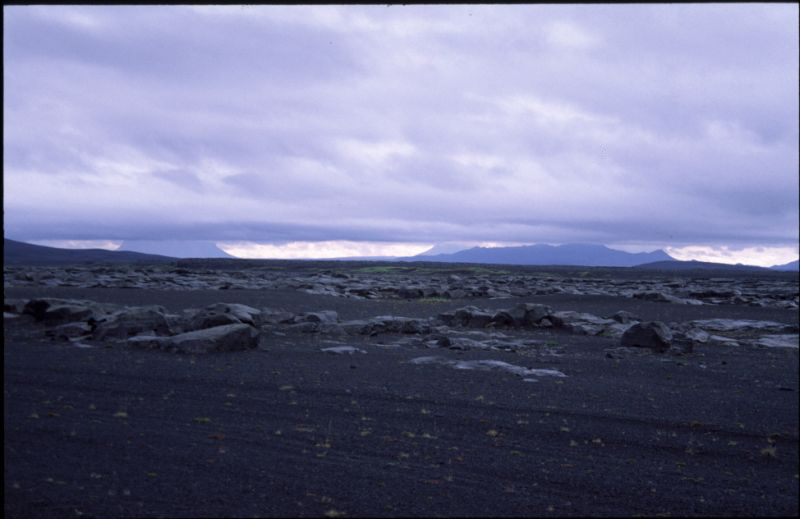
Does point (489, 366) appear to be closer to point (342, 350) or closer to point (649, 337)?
point (342, 350)

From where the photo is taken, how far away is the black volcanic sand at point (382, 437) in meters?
6.67

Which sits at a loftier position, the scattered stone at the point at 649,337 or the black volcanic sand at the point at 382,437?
the scattered stone at the point at 649,337

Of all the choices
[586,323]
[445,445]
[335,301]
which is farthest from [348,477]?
[335,301]

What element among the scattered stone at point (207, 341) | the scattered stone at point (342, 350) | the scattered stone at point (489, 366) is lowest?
the scattered stone at point (342, 350)

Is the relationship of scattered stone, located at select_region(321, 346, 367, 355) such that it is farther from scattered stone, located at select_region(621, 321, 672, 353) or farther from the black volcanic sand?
scattered stone, located at select_region(621, 321, 672, 353)

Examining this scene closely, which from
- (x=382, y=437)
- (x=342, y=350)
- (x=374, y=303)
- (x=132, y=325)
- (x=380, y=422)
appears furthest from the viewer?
(x=374, y=303)

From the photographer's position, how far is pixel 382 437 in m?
9.18

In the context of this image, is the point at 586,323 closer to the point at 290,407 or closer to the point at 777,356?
the point at 777,356

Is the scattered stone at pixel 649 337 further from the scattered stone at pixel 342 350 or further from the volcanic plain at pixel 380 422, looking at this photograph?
the scattered stone at pixel 342 350

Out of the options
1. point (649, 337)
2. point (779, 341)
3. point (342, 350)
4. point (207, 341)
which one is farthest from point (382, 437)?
point (779, 341)

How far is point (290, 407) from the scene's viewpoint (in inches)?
433

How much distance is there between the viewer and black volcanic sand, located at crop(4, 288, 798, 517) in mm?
6668

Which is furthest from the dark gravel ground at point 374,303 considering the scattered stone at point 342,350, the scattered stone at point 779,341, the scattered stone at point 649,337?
the scattered stone at point 649,337

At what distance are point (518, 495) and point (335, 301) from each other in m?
32.9
